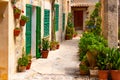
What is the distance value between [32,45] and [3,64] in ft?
12.9

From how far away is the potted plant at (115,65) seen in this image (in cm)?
933

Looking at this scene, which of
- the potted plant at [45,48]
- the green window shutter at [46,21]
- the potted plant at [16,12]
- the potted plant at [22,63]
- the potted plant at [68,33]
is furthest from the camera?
the potted plant at [68,33]

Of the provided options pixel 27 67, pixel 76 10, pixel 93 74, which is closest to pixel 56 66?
pixel 27 67

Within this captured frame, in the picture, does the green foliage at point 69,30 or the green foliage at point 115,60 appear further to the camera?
the green foliage at point 69,30

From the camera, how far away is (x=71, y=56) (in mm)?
14836

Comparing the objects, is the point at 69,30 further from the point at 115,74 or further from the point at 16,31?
the point at 115,74

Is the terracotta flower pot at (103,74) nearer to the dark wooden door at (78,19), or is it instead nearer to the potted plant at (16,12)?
the potted plant at (16,12)

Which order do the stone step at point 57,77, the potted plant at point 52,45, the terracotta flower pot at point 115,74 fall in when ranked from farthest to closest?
the potted plant at point 52,45 < the stone step at point 57,77 < the terracotta flower pot at point 115,74

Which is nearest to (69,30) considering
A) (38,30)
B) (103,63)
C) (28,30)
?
(38,30)

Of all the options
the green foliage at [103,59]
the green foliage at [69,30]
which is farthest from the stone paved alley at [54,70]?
the green foliage at [69,30]

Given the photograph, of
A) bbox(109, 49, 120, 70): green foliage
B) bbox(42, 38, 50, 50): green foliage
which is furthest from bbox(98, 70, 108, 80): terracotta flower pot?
bbox(42, 38, 50, 50): green foliage

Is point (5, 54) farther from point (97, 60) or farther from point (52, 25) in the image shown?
point (52, 25)

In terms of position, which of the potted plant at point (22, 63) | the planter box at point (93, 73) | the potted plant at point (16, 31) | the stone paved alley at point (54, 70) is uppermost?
the potted plant at point (16, 31)

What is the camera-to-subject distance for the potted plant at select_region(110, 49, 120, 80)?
30.6 feet
